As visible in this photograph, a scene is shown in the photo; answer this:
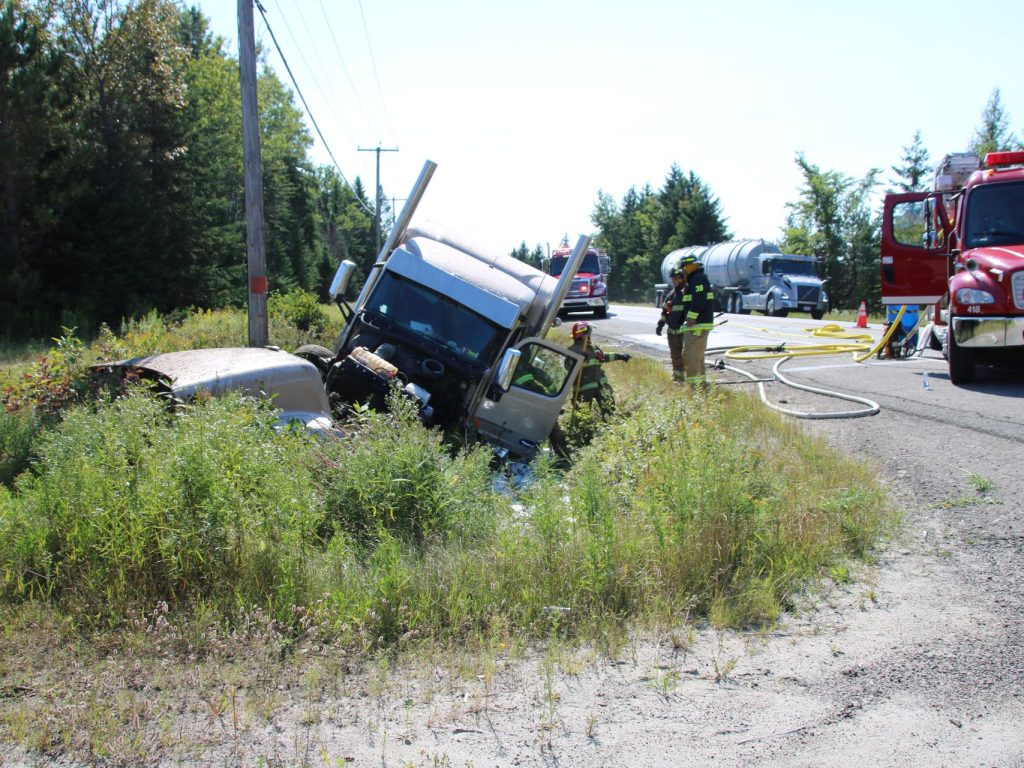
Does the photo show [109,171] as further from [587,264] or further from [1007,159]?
[1007,159]

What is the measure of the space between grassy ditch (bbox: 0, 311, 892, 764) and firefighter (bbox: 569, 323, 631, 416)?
4.48 m

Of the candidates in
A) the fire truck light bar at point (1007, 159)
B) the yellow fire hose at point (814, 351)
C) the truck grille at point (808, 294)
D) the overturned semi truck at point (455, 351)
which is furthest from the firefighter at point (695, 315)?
the truck grille at point (808, 294)

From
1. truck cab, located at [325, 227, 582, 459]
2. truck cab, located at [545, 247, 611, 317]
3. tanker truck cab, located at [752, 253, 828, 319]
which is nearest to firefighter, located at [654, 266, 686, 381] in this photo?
truck cab, located at [325, 227, 582, 459]

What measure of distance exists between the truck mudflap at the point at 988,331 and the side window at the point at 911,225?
6.79 feet

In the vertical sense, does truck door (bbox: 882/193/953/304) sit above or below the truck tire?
above

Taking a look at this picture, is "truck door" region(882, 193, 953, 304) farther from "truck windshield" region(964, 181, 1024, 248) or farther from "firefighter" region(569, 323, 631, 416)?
"firefighter" region(569, 323, 631, 416)

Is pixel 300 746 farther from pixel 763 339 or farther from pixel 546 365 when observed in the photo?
pixel 763 339

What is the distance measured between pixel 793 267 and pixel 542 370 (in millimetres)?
27838

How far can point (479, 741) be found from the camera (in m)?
3.22

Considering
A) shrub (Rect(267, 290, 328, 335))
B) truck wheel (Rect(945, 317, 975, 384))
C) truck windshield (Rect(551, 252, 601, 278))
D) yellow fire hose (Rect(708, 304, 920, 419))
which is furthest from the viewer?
Result: truck windshield (Rect(551, 252, 601, 278))

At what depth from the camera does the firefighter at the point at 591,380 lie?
1062 cm

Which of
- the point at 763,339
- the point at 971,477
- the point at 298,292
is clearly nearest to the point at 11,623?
the point at 971,477

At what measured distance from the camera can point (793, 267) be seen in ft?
114

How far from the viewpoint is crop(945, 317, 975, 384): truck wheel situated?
406 inches
